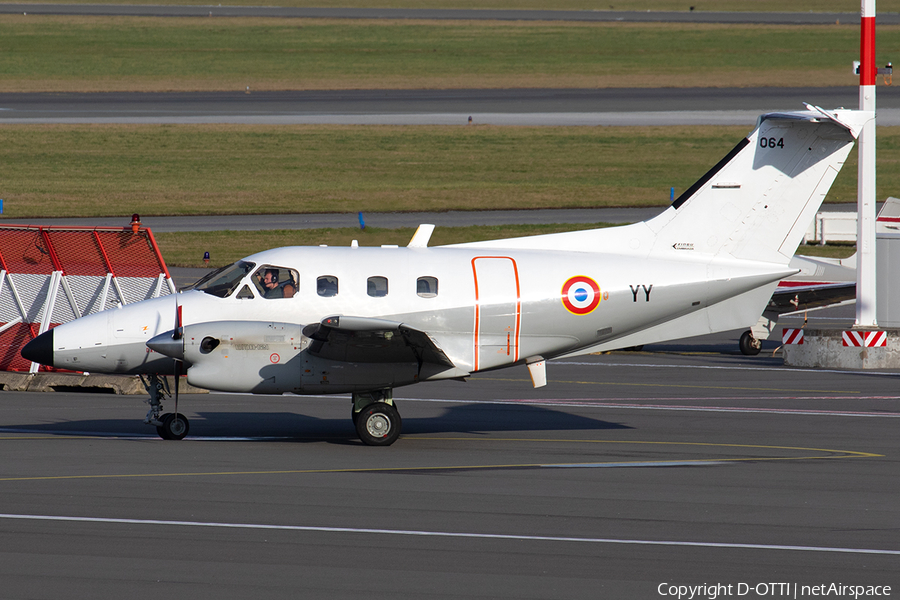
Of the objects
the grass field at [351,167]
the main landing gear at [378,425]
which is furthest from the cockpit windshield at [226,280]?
the grass field at [351,167]

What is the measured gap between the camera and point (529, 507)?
11.3m

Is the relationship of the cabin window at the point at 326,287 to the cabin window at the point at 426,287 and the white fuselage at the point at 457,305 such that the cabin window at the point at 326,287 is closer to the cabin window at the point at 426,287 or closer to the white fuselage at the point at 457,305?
the white fuselage at the point at 457,305

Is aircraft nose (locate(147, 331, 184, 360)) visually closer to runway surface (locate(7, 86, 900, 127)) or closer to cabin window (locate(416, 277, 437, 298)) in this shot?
cabin window (locate(416, 277, 437, 298))

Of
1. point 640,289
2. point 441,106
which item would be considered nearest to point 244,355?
point 640,289

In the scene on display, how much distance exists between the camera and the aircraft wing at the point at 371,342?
13.6m

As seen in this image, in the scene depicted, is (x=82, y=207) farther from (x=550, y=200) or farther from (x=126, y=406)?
(x=126, y=406)

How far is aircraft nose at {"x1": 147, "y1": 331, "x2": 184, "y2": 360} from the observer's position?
1402 centimetres

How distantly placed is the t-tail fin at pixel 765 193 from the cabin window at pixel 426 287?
3.41 metres

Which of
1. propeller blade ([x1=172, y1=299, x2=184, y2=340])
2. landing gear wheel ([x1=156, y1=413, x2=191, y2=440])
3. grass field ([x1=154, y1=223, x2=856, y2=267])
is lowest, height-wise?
landing gear wheel ([x1=156, y1=413, x2=191, y2=440])

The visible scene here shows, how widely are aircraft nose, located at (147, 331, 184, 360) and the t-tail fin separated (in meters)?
7.00

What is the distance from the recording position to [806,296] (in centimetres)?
2425

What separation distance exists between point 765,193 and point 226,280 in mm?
8112

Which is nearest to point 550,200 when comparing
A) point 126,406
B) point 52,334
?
point 126,406

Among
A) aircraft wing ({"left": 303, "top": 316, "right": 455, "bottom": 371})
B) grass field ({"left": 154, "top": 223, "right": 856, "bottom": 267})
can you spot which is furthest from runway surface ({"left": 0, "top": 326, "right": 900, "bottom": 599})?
grass field ({"left": 154, "top": 223, "right": 856, "bottom": 267})
